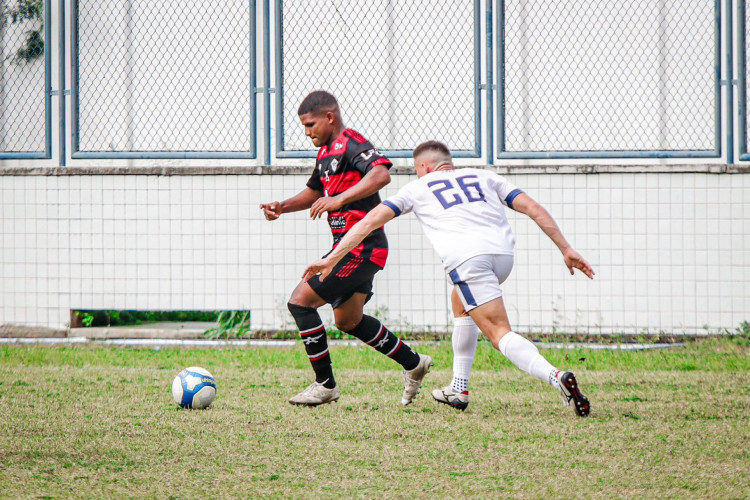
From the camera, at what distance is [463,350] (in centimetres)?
564

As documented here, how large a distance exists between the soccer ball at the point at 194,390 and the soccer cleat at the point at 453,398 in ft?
4.79

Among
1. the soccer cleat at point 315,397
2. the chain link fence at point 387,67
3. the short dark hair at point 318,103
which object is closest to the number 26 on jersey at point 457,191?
the short dark hair at point 318,103

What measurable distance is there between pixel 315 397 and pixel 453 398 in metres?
0.91

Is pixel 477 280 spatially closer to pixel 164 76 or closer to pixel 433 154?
pixel 433 154

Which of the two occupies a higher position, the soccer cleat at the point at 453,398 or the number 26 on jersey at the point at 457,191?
the number 26 on jersey at the point at 457,191

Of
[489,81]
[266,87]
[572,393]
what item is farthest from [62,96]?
[572,393]

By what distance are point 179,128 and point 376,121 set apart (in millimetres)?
2208

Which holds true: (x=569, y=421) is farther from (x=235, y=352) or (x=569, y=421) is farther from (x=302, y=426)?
(x=235, y=352)

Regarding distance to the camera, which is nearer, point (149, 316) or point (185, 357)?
point (185, 357)

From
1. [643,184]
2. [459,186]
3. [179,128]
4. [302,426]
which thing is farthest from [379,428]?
[179,128]

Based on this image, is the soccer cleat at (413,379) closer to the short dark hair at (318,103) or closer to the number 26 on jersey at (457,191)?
the number 26 on jersey at (457,191)

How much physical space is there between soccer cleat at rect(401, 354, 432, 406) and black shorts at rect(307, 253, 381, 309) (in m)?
0.67

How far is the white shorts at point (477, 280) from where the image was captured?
5.11 metres

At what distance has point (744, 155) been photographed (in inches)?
360
